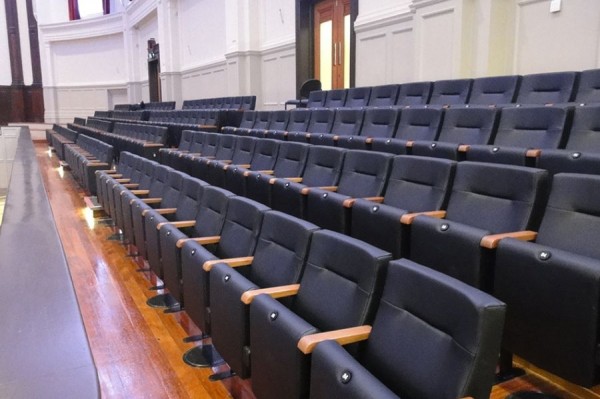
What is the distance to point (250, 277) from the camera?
0.43 meters

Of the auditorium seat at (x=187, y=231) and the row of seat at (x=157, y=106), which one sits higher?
the row of seat at (x=157, y=106)

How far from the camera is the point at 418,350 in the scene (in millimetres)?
246

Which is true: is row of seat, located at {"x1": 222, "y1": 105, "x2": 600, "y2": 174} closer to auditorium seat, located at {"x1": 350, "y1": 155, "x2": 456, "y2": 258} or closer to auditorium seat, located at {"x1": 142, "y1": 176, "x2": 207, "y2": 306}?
auditorium seat, located at {"x1": 350, "y1": 155, "x2": 456, "y2": 258}

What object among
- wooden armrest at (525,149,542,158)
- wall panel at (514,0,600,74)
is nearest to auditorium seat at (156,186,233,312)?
wooden armrest at (525,149,542,158)

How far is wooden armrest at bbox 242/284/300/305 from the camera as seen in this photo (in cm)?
34

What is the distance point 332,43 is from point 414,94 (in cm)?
71

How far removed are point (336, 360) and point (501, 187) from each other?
26 centimetres

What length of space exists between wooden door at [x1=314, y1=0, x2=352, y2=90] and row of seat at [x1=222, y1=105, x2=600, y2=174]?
2.17ft

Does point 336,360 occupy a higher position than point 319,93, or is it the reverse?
point 319,93

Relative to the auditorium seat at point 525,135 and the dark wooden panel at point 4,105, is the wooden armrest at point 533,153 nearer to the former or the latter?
the auditorium seat at point 525,135

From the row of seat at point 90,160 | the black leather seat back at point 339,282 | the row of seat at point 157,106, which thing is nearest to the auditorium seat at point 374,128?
the black leather seat back at point 339,282

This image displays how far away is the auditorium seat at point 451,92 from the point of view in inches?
34.7

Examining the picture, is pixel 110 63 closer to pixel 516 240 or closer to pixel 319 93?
pixel 319 93

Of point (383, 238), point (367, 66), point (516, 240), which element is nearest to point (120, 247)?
point (383, 238)
